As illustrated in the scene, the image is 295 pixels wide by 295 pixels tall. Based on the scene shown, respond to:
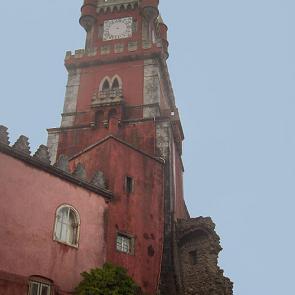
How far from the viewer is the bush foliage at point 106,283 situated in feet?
56.1

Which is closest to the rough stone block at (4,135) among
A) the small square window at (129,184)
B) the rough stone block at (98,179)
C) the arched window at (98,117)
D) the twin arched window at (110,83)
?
the rough stone block at (98,179)

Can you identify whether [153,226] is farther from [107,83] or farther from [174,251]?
[107,83]

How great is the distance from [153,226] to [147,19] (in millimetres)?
17876

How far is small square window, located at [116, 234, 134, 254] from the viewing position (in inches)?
804

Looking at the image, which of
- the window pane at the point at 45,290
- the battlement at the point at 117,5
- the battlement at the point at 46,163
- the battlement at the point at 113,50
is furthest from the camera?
the battlement at the point at 117,5

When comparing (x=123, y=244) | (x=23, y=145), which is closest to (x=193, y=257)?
(x=123, y=244)

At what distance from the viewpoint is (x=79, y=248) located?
18.7 metres

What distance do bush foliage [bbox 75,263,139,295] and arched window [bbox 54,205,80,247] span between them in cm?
150

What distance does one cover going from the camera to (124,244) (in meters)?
20.7

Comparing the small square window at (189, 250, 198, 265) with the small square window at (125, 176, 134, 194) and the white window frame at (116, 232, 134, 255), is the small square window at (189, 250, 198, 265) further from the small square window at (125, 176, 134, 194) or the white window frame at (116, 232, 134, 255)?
the small square window at (125, 176, 134, 194)

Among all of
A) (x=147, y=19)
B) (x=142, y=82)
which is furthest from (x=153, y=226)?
(x=147, y=19)

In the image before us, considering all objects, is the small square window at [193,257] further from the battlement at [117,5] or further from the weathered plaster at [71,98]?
the battlement at [117,5]

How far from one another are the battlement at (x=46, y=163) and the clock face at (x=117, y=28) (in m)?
15.3

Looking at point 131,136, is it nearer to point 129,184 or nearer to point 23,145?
point 129,184
